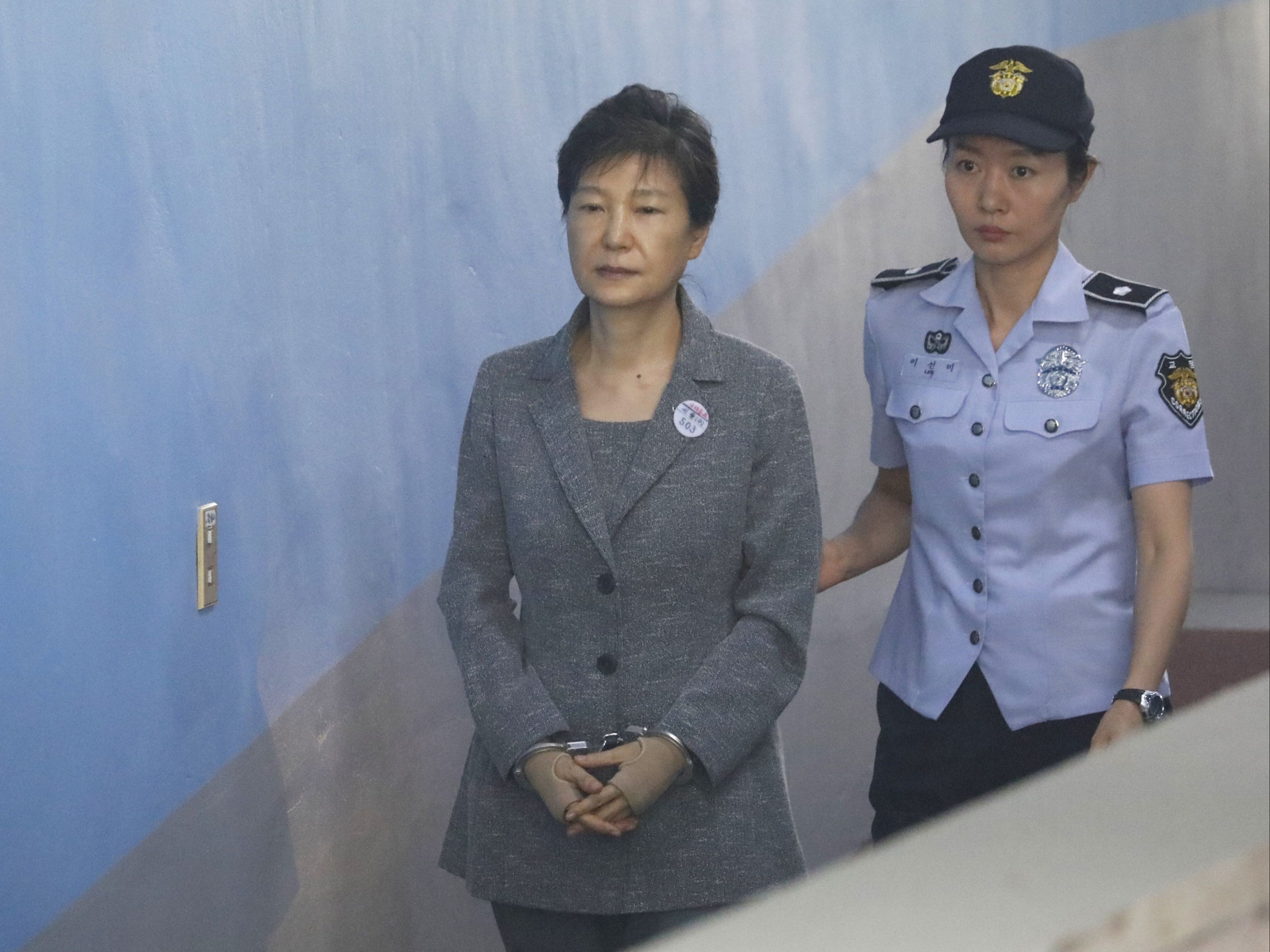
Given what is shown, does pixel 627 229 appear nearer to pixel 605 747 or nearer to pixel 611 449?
pixel 611 449

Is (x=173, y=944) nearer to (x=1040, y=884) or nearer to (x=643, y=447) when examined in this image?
(x=643, y=447)

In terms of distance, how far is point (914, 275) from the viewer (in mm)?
2088

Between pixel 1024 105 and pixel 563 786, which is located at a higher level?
pixel 1024 105

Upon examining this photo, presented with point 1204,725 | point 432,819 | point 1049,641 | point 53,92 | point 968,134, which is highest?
point 53,92

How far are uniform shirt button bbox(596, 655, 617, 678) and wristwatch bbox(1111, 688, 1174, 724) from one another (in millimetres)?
541

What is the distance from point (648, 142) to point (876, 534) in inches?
25.0

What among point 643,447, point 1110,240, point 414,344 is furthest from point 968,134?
point 1110,240

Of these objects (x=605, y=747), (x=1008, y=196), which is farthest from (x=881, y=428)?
(x=605, y=747)

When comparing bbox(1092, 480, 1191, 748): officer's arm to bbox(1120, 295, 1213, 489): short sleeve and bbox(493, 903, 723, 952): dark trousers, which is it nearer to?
bbox(1120, 295, 1213, 489): short sleeve

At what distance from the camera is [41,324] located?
1.63 m

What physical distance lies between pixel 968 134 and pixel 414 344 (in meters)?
0.83

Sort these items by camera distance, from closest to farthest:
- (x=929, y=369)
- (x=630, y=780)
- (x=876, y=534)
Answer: (x=630, y=780) < (x=929, y=369) < (x=876, y=534)

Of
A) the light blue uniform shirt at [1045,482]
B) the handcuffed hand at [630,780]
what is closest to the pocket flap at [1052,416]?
the light blue uniform shirt at [1045,482]

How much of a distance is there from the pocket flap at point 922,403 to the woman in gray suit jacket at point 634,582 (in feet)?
0.79
